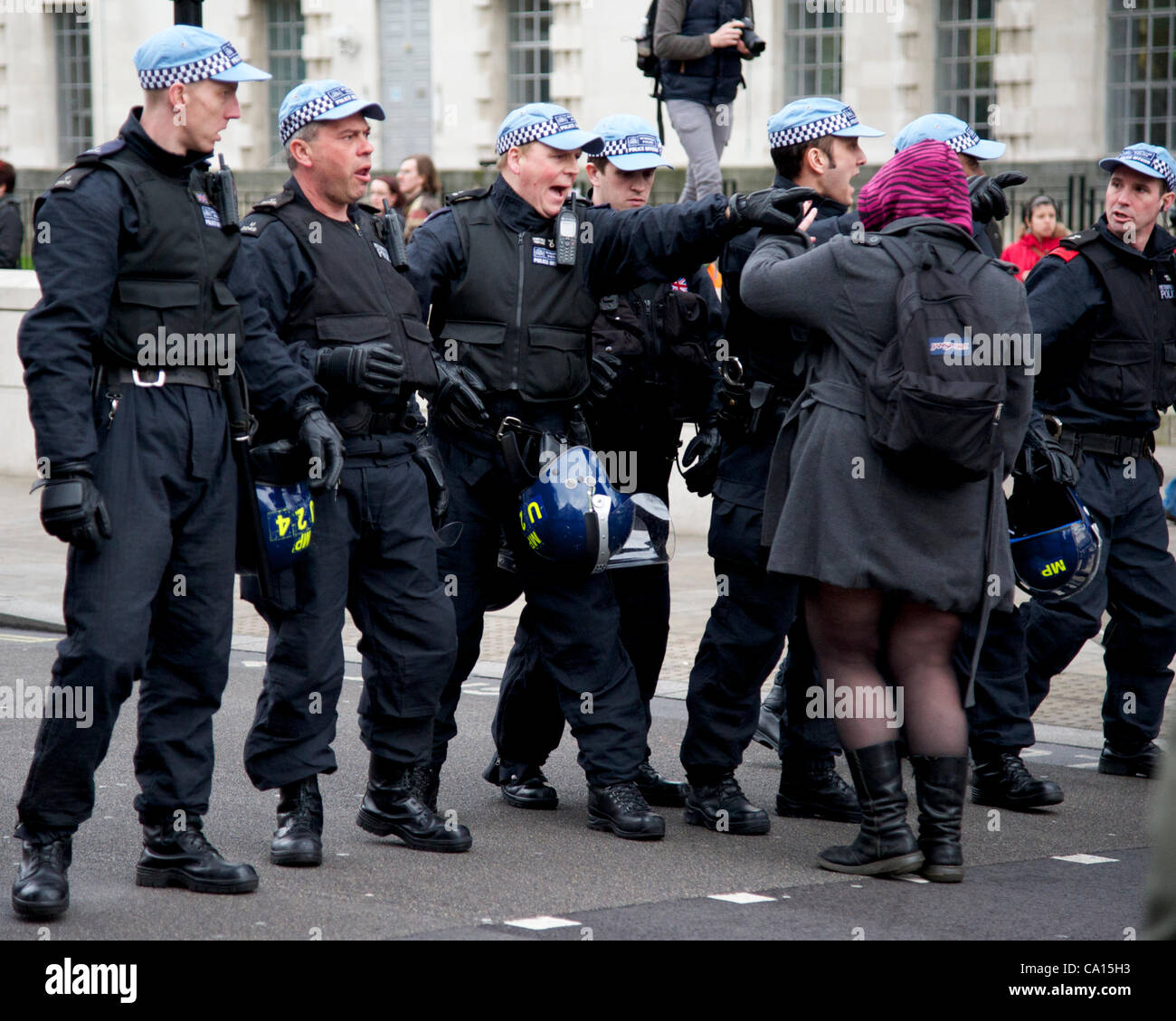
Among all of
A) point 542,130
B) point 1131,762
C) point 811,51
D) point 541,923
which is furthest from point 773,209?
point 811,51

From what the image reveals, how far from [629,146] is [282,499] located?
2046 millimetres

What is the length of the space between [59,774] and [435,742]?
1.46 m

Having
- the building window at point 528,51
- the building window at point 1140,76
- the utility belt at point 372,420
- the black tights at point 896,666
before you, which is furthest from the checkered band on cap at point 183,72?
the building window at point 528,51

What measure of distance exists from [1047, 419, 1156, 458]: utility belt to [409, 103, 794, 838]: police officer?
158 centimetres

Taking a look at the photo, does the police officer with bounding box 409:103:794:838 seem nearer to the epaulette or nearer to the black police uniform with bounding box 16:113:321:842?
the epaulette

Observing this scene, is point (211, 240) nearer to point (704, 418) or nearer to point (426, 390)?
point (426, 390)

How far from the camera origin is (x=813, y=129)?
567 centimetres

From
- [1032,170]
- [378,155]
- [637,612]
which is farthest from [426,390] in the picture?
→ [378,155]

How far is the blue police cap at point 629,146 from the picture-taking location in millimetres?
6309

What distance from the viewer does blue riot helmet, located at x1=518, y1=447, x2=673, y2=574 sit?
5.44 m

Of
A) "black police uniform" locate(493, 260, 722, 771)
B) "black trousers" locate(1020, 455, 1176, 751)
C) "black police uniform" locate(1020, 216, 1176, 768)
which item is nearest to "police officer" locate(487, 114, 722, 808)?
"black police uniform" locate(493, 260, 722, 771)

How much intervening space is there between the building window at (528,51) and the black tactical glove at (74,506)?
21.5 m

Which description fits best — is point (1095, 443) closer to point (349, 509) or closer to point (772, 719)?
point (772, 719)

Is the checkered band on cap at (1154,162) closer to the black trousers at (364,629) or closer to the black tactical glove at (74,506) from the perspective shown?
the black trousers at (364,629)
